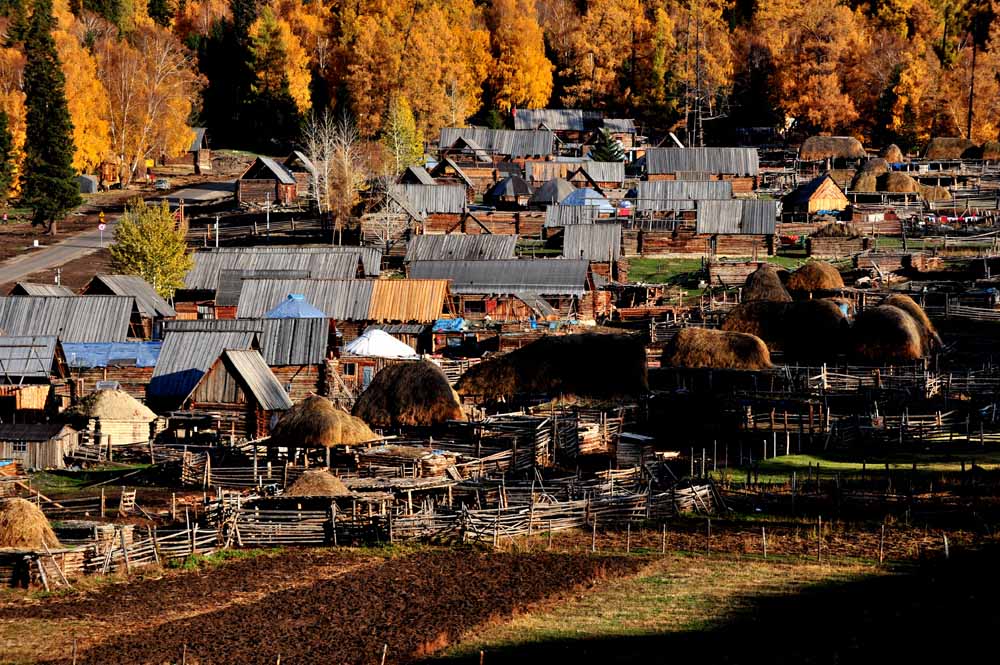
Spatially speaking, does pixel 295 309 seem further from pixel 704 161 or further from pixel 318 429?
pixel 704 161

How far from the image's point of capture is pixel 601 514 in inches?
1379

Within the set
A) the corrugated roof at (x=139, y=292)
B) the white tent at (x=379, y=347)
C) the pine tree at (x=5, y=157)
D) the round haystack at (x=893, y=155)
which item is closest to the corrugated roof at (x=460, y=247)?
the corrugated roof at (x=139, y=292)

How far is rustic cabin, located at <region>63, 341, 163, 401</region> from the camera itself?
5109 centimetres

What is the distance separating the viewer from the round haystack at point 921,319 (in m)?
54.7

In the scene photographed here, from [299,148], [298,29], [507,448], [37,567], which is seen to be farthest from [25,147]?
[37,567]

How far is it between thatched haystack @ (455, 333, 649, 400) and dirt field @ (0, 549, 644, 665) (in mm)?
15392

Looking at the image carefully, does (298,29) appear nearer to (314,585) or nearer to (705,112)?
(705,112)

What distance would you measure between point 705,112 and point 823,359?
7591 cm

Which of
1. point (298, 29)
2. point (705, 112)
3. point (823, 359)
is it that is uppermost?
point (298, 29)

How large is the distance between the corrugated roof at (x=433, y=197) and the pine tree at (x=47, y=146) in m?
20.3

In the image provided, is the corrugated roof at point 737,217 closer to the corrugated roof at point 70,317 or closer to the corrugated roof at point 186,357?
the corrugated roof at point 70,317

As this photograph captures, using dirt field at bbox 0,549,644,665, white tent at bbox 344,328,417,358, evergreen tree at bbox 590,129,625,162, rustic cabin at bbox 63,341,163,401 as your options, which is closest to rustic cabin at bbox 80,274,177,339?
rustic cabin at bbox 63,341,163,401

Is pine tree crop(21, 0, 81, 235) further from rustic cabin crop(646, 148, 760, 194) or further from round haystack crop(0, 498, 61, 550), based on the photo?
round haystack crop(0, 498, 61, 550)

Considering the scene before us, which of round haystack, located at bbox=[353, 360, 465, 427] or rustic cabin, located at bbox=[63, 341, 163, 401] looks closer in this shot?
round haystack, located at bbox=[353, 360, 465, 427]
